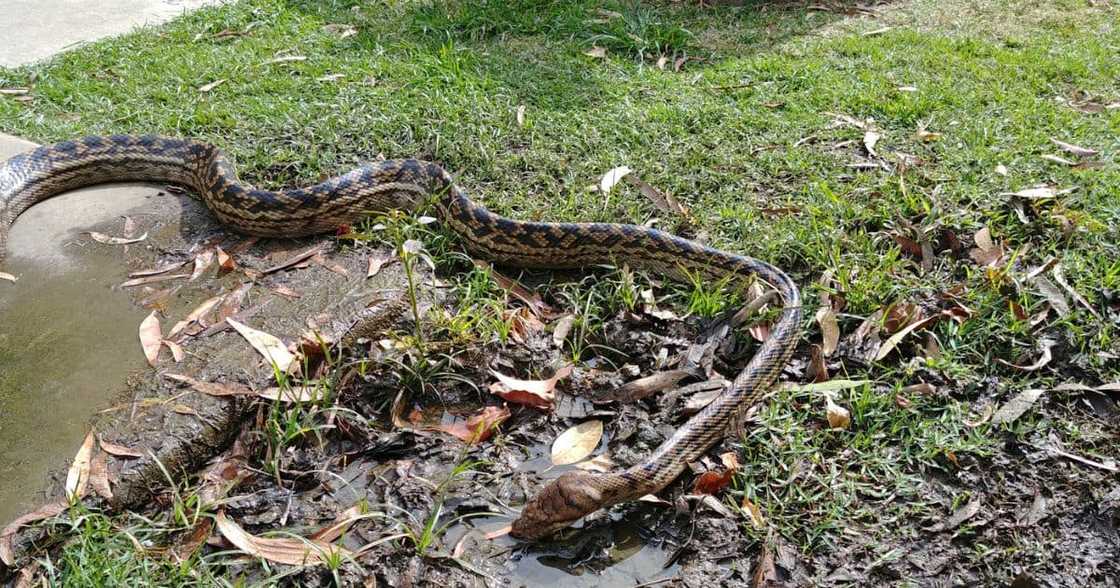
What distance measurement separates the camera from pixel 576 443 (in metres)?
4.61

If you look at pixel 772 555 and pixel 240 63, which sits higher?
pixel 240 63

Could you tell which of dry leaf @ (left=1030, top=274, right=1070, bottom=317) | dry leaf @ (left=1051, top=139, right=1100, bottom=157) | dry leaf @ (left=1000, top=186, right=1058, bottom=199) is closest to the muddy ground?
dry leaf @ (left=1030, top=274, right=1070, bottom=317)

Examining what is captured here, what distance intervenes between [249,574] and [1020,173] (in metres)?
5.56

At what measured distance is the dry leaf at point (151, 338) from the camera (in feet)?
15.9

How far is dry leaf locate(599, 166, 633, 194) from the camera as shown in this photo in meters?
6.45

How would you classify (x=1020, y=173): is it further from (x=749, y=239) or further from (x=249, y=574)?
(x=249, y=574)

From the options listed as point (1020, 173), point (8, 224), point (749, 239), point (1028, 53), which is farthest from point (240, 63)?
point (1028, 53)

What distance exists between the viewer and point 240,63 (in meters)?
8.37

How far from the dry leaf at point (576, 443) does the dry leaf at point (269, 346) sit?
5.05 feet

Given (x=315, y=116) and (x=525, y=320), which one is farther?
(x=315, y=116)

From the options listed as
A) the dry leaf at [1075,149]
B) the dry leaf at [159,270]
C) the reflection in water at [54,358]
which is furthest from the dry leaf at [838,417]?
the dry leaf at [159,270]

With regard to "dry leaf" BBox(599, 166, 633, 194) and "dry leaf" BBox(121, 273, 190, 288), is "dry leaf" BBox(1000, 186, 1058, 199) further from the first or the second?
"dry leaf" BBox(121, 273, 190, 288)

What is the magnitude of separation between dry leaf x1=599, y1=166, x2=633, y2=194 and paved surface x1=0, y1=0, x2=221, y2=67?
5.83 meters

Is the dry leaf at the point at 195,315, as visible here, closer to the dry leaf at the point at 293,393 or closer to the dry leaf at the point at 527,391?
the dry leaf at the point at 293,393
